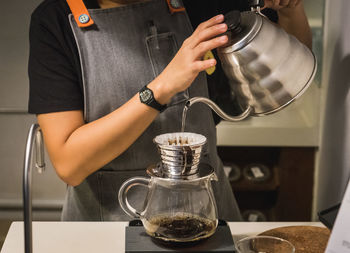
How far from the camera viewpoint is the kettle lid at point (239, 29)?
1011 millimetres

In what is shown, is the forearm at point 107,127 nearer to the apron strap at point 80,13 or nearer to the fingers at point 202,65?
the fingers at point 202,65

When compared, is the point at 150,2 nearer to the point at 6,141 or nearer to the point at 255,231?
the point at 255,231

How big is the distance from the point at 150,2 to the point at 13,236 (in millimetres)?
755

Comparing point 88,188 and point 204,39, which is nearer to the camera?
point 204,39

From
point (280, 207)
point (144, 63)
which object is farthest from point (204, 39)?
point (280, 207)

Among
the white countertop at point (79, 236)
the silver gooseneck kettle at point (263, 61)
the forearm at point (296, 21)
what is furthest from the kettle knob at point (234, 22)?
the white countertop at point (79, 236)

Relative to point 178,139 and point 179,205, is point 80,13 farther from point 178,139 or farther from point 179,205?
point 179,205

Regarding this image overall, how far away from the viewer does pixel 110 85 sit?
138 cm

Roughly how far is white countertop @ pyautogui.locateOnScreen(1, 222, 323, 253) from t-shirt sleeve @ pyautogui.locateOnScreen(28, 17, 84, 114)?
313 mm

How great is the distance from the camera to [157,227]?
1005 mm

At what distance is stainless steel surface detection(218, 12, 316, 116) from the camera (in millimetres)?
1022

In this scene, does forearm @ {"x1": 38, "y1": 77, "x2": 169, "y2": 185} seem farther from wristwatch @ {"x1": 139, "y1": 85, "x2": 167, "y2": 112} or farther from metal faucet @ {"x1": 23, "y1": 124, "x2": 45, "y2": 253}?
metal faucet @ {"x1": 23, "y1": 124, "x2": 45, "y2": 253}

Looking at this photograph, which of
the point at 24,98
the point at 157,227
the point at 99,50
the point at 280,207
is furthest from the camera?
the point at 24,98

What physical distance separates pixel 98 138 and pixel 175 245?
1.26 ft
